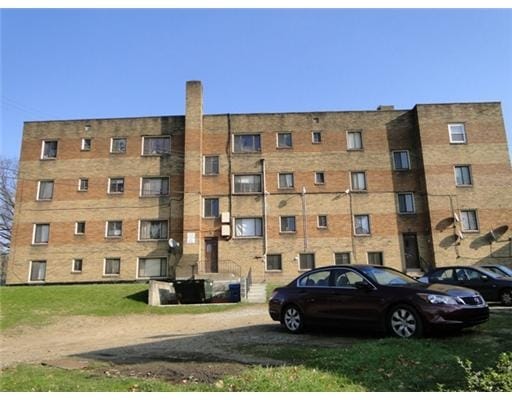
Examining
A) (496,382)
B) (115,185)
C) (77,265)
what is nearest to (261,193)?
(115,185)

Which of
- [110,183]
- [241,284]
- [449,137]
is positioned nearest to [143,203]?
[110,183]

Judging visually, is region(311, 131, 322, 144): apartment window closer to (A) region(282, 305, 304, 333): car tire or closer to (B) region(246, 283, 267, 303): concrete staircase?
(B) region(246, 283, 267, 303): concrete staircase

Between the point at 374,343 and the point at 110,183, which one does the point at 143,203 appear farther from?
the point at 374,343

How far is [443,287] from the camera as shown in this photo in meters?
8.47

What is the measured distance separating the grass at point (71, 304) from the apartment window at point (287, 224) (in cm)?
1003

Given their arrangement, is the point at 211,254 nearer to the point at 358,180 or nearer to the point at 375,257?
the point at 375,257

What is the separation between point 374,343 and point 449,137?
25177 mm

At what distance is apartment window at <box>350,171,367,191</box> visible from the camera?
29016mm

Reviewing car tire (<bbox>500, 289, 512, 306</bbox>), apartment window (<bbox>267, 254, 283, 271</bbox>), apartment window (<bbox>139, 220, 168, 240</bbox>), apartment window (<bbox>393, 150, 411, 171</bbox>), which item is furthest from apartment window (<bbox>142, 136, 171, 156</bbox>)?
car tire (<bbox>500, 289, 512, 306</bbox>)

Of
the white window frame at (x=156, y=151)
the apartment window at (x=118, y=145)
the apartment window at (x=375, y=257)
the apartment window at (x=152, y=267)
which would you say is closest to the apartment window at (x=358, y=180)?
the apartment window at (x=375, y=257)

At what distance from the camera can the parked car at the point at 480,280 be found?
14117 mm

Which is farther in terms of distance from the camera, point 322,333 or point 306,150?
point 306,150

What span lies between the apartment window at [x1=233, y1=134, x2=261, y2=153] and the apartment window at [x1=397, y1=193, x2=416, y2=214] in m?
10.4

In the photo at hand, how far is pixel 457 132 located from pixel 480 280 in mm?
17343
